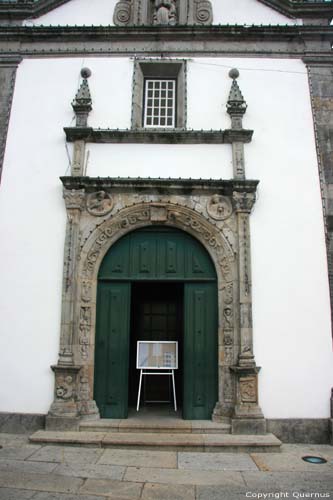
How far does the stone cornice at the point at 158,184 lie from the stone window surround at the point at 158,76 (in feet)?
3.90

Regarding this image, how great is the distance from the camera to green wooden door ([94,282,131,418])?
7.37 m

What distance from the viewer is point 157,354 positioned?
8.00 meters

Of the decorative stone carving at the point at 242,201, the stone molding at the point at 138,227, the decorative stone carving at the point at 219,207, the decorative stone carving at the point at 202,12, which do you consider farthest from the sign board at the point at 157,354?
the decorative stone carving at the point at 202,12

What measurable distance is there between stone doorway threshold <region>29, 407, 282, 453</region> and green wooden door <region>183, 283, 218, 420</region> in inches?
11.9

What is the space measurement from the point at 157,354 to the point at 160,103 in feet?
16.7

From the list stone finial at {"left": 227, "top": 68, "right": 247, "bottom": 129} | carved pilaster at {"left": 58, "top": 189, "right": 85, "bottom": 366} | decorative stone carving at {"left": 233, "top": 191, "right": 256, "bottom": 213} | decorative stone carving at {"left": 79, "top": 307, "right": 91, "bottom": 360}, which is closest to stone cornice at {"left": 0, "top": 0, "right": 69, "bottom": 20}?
carved pilaster at {"left": 58, "top": 189, "right": 85, "bottom": 366}

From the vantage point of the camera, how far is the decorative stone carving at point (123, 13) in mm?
8766

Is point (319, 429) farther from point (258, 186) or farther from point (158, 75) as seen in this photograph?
point (158, 75)

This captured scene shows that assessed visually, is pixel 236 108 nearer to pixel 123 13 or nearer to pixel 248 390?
pixel 123 13

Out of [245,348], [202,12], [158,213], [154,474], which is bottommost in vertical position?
[154,474]

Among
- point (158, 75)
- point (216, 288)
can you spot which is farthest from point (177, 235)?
point (158, 75)

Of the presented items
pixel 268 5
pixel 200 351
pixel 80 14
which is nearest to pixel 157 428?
pixel 200 351

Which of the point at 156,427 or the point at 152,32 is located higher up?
the point at 152,32

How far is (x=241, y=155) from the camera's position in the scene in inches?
→ 308
